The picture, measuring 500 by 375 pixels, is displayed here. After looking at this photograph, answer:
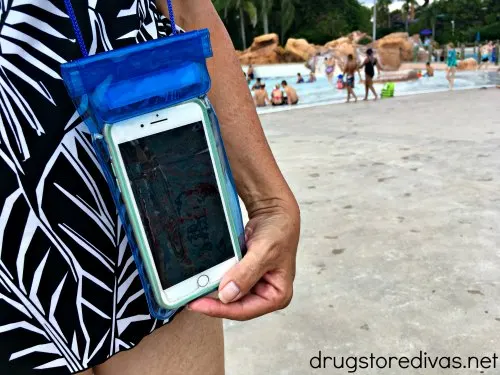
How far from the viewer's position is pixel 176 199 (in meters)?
0.58

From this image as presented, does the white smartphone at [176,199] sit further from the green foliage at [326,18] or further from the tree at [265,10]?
the tree at [265,10]

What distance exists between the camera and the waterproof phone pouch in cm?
51

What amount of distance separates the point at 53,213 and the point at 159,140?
0.16 meters

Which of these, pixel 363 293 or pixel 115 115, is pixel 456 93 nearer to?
pixel 363 293

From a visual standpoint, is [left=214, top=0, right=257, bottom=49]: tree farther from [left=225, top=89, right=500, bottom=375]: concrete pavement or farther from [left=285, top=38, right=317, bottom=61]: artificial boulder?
[left=225, top=89, right=500, bottom=375]: concrete pavement

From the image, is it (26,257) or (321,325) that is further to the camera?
(321,325)

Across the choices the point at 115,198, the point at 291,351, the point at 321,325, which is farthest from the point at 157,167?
the point at 321,325

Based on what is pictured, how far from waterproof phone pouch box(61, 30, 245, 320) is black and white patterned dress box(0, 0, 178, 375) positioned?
0.06 metres

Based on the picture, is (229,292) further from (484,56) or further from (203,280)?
(484,56)

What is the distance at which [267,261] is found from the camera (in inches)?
25.3

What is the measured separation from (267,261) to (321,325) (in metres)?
1.42

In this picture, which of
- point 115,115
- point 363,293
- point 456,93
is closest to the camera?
point 115,115

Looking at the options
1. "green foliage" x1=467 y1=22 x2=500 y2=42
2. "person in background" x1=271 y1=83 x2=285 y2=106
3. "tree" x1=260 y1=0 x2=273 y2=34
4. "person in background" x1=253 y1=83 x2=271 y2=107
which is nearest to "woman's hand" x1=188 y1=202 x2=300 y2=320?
"person in background" x1=271 y1=83 x2=285 y2=106

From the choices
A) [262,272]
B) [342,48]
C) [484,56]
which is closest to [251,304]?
[262,272]
